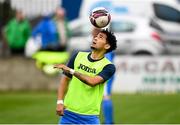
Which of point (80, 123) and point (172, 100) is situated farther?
point (172, 100)

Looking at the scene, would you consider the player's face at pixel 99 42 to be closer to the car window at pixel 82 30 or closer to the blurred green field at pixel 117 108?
the blurred green field at pixel 117 108

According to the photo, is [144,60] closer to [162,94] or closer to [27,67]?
[162,94]

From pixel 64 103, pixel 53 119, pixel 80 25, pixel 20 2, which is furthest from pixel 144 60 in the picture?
pixel 64 103

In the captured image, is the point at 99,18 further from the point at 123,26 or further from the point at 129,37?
the point at 123,26

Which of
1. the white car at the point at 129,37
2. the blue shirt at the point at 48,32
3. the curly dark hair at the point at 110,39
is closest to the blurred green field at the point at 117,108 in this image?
the blue shirt at the point at 48,32

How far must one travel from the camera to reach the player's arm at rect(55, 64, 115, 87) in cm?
859

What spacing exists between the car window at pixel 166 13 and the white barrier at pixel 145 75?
9.84 feet

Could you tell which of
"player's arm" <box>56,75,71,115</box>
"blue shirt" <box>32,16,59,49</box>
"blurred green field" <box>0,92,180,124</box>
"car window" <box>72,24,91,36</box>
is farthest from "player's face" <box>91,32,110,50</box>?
"car window" <box>72,24,91,36</box>

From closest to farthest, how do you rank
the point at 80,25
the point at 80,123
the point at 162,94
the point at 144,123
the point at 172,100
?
the point at 80,123 → the point at 144,123 → the point at 172,100 → the point at 162,94 → the point at 80,25

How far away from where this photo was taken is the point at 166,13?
1017 inches

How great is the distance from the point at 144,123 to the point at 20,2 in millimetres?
10861

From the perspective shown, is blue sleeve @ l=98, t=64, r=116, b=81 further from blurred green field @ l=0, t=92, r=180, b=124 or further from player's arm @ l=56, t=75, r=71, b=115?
blurred green field @ l=0, t=92, r=180, b=124

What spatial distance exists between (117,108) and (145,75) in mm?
4742

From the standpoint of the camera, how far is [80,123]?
28.8 ft
